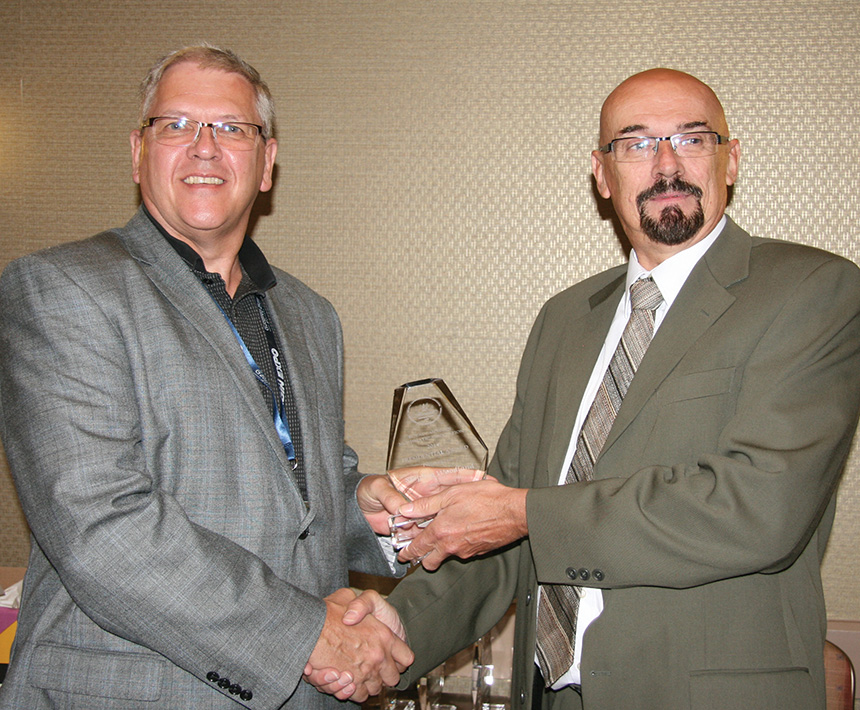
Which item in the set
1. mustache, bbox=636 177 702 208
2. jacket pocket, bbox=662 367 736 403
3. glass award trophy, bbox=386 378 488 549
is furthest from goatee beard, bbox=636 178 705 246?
glass award trophy, bbox=386 378 488 549

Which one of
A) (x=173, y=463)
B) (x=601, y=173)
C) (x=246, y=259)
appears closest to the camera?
(x=173, y=463)

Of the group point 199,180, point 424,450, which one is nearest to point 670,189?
point 424,450

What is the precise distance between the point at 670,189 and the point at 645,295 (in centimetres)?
28

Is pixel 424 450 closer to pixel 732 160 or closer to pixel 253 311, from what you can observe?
pixel 253 311

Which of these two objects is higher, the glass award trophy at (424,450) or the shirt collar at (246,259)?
the shirt collar at (246,259)

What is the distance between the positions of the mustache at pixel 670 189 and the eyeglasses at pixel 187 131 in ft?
3.35

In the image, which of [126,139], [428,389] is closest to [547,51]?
[428,389]

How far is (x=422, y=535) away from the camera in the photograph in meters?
1.93

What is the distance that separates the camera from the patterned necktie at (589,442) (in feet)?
5.53

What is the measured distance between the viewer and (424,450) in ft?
6.72

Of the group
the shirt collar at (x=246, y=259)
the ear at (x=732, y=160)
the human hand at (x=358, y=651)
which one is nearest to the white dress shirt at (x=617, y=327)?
the ear at (x=732, y=160)

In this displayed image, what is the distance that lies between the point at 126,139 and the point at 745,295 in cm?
246

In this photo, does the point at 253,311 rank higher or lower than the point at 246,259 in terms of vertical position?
lower

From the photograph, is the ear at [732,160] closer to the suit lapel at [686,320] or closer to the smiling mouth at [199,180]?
the suit lapel at [686,320]
